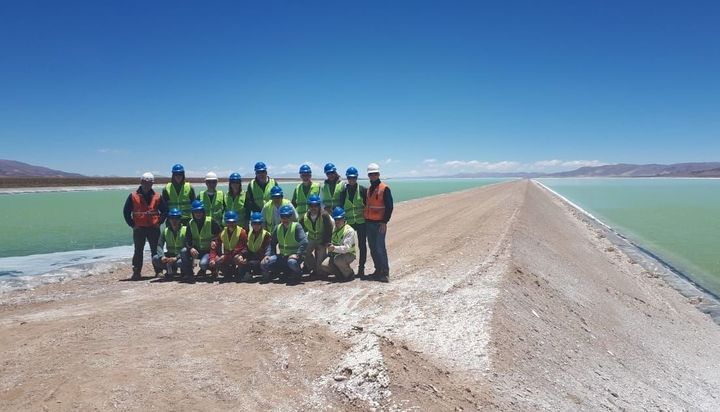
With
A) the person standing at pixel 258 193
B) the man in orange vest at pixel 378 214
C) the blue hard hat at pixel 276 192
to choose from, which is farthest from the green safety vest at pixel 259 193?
the man in orange vest at pixel 378 214

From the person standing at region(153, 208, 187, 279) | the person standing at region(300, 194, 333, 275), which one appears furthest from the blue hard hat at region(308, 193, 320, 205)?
the person standing at region(153, 208, 187, 279)

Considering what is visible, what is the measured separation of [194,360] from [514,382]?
3525 mm

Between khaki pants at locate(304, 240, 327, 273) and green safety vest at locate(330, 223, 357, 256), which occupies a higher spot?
green safety vest at locate(330, 223, 357, 256)

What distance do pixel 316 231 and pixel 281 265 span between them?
37.3 inches

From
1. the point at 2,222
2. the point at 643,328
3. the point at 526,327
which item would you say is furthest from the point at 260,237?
the point at 2,222

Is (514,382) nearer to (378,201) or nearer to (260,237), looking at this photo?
(378,201)

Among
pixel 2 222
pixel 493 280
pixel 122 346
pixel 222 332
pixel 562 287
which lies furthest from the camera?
pixel 2 222

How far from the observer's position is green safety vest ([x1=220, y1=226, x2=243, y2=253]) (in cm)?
987

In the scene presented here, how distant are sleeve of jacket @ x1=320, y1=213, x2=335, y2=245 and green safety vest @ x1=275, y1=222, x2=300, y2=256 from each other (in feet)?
1.85

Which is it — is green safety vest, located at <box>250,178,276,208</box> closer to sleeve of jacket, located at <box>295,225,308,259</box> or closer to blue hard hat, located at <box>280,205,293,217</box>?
blue hard hat, located at <box>280,205,293,217</box>

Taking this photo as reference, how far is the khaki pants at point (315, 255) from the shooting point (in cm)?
1001

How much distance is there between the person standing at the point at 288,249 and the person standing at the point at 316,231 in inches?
8.1

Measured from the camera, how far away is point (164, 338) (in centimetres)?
634

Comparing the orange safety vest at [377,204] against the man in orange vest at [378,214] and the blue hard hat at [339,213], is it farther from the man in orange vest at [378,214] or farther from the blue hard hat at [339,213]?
the blue hard hat at [339,213]
